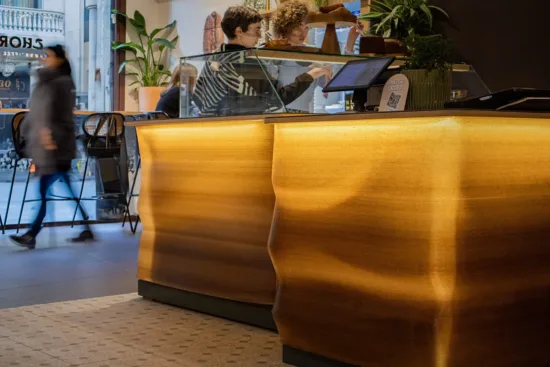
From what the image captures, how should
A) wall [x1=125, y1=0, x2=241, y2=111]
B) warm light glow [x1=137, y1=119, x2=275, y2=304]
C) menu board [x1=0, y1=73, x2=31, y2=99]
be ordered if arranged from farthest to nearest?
wall [x1=125, y1=0, x2=241, y2=111] → menu board [x1=0, y1=73, x2=31, y2=99] → warm light glow [x1=137, y1=119, x2=275, y2=304]

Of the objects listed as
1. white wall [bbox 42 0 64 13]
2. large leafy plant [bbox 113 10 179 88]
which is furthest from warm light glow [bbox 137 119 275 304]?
large leafy plant [bbox 113 10 179 88]

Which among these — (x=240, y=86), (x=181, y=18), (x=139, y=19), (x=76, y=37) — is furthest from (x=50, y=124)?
(x=181, y=18)

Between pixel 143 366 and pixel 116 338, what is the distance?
21.0 inches

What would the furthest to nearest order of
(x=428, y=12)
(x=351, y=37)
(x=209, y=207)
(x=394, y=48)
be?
(x=428, y=12) → (x=351, y=37) → (x=394, y=48) → (x=209, y=207)

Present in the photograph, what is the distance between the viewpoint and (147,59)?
11148 mm

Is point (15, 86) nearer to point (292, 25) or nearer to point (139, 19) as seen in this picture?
point (139, 19)

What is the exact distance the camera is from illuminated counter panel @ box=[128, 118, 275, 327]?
409 cm

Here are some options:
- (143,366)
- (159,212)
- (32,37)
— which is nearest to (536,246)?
(143,366)

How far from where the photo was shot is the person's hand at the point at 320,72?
4059 mm

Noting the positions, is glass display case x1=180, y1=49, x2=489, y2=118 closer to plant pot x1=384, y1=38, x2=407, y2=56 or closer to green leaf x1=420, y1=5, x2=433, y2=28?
plant pot x1=384, y1=38, x2=407, y2=56

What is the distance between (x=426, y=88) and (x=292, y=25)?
1.18 m

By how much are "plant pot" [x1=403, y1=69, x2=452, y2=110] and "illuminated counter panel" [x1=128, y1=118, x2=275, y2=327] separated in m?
0.73

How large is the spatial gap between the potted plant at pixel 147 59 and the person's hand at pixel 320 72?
6.83m

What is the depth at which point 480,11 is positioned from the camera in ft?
20.3
